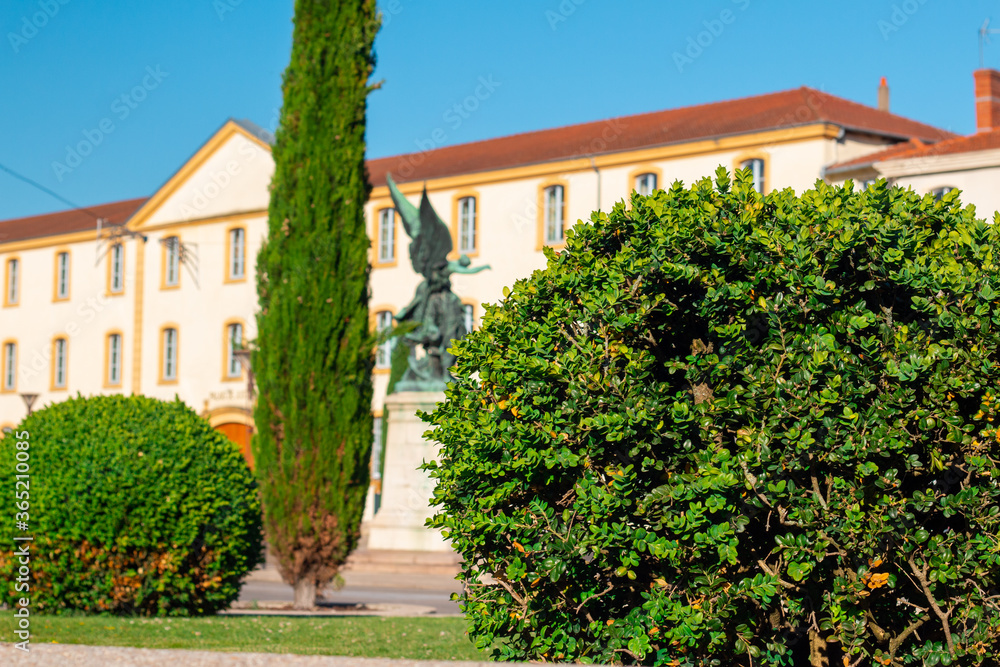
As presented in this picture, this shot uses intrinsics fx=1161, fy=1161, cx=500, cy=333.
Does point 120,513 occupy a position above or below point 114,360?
below

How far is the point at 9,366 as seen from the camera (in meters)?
45.4

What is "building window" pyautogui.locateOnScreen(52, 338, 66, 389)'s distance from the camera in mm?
44059

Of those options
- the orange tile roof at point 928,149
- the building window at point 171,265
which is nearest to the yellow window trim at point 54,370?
the building window at point 171,265

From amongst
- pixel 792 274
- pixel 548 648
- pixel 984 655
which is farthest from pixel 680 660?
pixel 792 274

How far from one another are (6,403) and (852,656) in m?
45.2

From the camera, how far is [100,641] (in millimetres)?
7461

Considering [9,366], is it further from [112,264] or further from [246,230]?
[246,230]

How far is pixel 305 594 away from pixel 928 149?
19.8m

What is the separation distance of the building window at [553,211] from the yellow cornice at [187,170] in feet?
31.9

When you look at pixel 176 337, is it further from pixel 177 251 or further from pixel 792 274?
pixel 792 274

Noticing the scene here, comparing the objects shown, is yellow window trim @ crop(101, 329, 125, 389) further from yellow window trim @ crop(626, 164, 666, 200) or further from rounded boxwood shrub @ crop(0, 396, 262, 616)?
rounded boxwood shrub @ crop(0, 396, 262, 616)

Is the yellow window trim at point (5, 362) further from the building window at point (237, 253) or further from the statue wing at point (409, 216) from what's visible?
the statue wing at point (409, 216)

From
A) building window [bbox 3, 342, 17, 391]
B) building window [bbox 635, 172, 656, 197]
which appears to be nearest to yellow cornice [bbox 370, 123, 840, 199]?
building window [bbox 635, 172, 656, 197]

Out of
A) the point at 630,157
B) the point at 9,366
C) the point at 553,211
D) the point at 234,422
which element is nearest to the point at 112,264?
the point at 9,366
